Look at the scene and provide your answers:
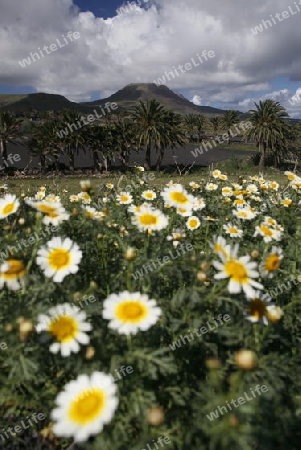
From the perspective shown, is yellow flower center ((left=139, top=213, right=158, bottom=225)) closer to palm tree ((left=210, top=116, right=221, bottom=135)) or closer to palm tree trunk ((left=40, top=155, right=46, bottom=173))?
palm tree trunk ((left=40, top=155, right=46, bottom=173))

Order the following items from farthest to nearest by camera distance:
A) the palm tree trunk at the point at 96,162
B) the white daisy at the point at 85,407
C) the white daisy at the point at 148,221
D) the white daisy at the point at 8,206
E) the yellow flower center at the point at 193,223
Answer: the palm tree trunk at the point at 96,162 < the yellow flower center at the point at 193,223 < the white daisy at the point at 148,221 < the white daisy at the point at 8,206 < the white daisy at the point at 85,407

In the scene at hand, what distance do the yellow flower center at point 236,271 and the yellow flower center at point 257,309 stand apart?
20 centimetres

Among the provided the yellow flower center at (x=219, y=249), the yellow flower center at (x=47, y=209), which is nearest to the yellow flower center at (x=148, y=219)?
the yellow flower center at (x=219, y=249)

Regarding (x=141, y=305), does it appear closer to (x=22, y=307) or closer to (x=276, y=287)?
(x=22, y=307)

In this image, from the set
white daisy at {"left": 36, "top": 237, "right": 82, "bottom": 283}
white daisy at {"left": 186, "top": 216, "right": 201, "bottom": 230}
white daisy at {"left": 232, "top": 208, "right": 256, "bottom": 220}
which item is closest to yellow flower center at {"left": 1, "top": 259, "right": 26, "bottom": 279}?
white daisy at {"left": 36, "top": 237, "right": 82, "bottom": 283}

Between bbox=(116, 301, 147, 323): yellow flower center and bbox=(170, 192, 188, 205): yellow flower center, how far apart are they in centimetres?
138

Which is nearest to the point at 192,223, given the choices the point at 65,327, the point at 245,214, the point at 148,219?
the point at 245,214

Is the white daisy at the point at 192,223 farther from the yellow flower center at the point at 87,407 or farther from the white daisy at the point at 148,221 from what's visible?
the yellow flower center at the point at 87,407

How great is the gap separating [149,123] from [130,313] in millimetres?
42856

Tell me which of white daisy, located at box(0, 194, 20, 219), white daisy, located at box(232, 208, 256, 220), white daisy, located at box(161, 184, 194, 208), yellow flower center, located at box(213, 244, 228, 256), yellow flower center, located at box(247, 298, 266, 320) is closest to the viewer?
yellow flower center, located at box(247, 298, 266, 320)

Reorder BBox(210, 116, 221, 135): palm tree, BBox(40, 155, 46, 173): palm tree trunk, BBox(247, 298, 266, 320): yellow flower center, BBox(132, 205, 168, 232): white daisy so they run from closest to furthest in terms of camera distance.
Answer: BBox(247, 298, 266, 320): yellow flower center
BBox(132, 205, 168, 232): white daisy
BBox(40, 155, 46, 173): palm tree trunk
BBox(210, 116, 221, 135): palm tree

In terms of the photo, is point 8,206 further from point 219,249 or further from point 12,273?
point 219,249

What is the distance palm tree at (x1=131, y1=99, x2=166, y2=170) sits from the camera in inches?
1651

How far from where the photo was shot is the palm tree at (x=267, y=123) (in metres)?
43.4
